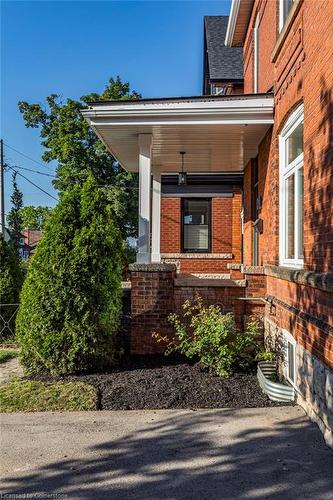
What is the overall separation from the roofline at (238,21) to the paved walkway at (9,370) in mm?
8594

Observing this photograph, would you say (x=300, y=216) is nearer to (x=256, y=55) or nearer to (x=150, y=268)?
(x=150, y=268)

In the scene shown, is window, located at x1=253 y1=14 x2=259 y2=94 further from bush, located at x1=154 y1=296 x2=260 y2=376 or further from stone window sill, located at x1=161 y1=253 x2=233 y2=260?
bush, located at x1=154 y1=296 x2=260 y2=376

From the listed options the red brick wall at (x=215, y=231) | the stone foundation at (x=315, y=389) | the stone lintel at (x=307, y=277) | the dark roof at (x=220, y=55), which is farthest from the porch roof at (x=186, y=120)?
the dark roof at (x=220, y=55)

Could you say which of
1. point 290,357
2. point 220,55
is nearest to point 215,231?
point 220,55

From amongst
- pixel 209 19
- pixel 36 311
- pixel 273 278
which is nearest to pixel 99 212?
pixel 36 311

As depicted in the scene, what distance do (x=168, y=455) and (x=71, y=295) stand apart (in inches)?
114

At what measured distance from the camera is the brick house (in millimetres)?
4344

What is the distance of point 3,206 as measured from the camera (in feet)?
71.8

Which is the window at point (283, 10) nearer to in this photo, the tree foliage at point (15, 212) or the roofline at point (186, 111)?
the roofline at point (186, 111)

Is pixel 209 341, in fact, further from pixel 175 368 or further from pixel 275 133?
pixel 275 133

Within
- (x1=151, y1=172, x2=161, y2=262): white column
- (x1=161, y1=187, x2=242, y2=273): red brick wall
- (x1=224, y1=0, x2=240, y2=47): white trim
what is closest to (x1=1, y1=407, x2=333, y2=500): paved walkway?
(x1=151, y1=172, x2=161, y2=262): white column

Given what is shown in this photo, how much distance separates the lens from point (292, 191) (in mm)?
6227

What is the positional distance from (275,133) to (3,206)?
58.8 feet

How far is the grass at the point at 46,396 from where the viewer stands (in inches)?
196
